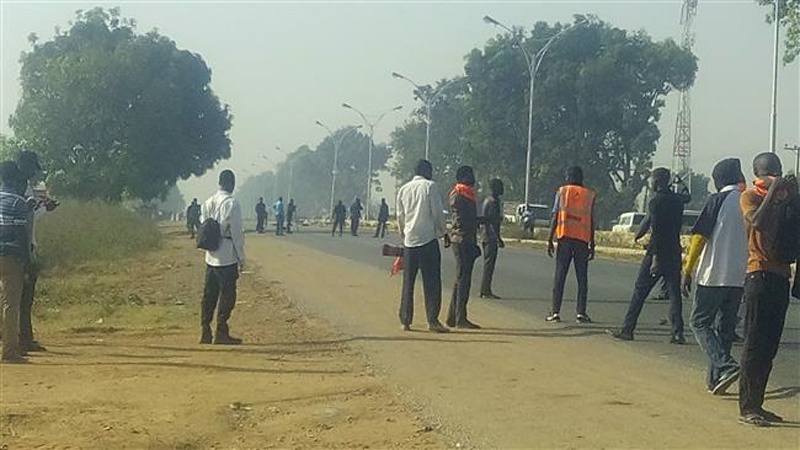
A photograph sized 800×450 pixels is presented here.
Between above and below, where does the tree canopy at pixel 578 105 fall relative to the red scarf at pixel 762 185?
above

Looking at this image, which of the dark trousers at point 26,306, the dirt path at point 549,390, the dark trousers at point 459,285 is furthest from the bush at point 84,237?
the dirt path at point 549,390

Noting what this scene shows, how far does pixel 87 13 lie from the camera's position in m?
63.4

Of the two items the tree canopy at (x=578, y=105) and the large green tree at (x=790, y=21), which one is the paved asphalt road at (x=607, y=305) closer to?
the large green tree at (x=790, y=21)

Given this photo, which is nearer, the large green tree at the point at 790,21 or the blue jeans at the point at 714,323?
the blue jeans at the point at 714,323

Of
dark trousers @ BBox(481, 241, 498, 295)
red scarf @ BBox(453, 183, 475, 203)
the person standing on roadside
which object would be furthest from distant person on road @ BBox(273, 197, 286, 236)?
red scarf @ BBox(453, 183, 475, 203)

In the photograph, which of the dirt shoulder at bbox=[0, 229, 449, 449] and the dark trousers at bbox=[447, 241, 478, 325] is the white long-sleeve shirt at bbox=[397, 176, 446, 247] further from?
the dirt shoulder at bbox=[0, 229, 449, 449]

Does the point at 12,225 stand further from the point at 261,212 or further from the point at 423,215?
the point at 261,212

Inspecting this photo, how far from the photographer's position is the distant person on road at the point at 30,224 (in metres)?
10.3

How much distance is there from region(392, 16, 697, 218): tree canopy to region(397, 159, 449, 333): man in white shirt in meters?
49.3

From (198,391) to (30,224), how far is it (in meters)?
2.83

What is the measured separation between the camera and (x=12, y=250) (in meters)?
10.0

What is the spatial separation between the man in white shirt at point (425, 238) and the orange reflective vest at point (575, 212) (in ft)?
6.10

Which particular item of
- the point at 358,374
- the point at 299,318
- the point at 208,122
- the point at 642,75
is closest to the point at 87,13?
the point at 208,122

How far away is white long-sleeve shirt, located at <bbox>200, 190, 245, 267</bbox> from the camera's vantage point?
11.3 meters
